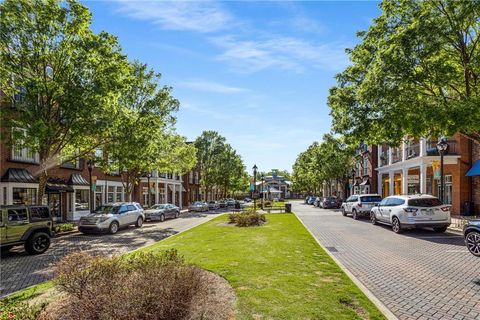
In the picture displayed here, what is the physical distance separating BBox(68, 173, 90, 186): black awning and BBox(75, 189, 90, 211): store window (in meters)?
0.90

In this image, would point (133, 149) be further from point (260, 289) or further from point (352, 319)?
point (352, 319)

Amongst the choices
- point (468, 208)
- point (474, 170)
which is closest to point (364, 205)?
point (468, 208)

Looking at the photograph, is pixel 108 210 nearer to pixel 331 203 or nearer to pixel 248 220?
pixel 248 220

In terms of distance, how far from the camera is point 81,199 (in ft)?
96.7

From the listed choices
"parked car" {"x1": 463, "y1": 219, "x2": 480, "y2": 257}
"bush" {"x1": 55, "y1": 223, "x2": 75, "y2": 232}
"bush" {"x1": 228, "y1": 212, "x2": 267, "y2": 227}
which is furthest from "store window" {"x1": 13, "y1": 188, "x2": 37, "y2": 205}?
"parked car" {"x1": 463, "y1": 219, "x2": 480, "y2": 257}

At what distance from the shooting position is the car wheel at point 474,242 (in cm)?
998

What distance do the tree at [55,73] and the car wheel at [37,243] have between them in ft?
14.9

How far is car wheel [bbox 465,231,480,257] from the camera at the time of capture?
998cm

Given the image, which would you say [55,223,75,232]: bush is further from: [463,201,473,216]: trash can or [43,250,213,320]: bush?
[463,201,473,216]: trash can

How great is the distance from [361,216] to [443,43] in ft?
43.1

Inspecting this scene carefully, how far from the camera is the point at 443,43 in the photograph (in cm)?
1542

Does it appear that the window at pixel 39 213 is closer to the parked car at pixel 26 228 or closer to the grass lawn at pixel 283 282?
Answer: the parked car at pixel 26 228

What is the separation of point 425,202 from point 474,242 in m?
6.25

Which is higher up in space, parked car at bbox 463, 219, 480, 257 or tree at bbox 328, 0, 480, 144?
tree at bbox 328, 0, 480, 144
